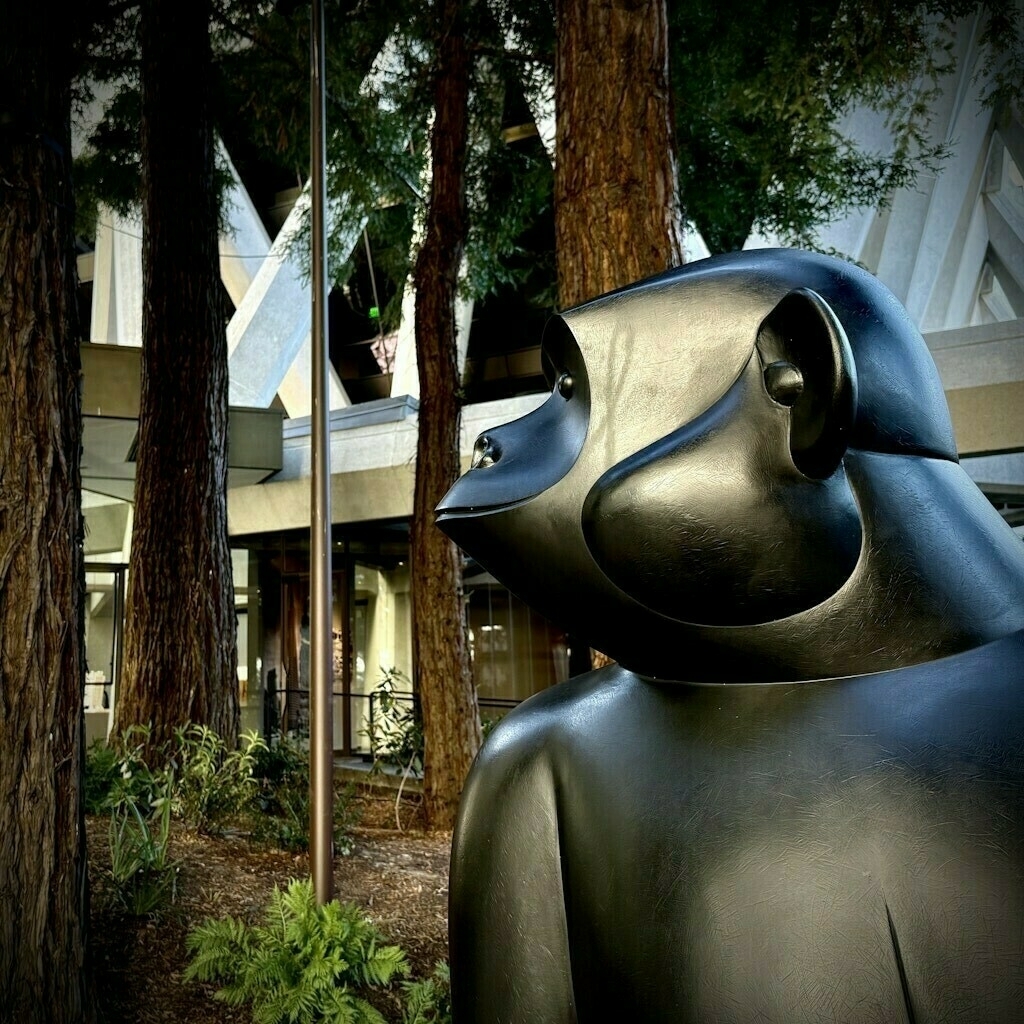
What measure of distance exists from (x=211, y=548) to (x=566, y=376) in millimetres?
6685

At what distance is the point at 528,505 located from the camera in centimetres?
118

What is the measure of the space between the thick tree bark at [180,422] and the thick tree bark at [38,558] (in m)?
3.96

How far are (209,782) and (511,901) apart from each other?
5.82 metres

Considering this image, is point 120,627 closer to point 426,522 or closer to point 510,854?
point 426,522

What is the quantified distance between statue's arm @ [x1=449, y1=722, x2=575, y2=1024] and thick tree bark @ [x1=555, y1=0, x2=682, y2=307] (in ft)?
7.49

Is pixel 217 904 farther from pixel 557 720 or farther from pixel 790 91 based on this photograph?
pixel 790 91

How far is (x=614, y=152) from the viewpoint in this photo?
10.8ft

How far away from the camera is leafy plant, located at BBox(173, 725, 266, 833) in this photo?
6438 mm

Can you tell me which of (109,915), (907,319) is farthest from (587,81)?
(109,915)

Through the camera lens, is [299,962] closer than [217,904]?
Yes

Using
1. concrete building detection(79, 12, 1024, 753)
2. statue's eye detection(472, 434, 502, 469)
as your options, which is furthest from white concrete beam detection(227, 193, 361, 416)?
statue's eye detection(472, 434, 502, 469)

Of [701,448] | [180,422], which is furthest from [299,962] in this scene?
[180,422]

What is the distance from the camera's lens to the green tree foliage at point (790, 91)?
6.57 meters

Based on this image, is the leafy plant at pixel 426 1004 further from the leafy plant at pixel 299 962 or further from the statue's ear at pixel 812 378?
the statue's ear at pixel 812 378
